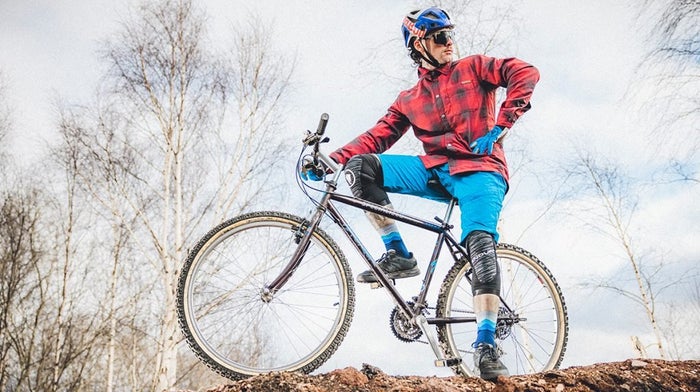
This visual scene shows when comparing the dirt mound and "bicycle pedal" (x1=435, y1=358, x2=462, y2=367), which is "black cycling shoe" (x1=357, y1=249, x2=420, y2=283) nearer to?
"bicycle pedal" (x1=435, y1=358, x2=462, y2=367)

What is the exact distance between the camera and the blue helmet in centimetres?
334

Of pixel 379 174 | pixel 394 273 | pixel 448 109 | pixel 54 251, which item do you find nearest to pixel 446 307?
pixel 394 273

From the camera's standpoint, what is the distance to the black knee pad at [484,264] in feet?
10.3

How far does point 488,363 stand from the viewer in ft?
9.67

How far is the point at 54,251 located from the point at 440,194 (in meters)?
11.4

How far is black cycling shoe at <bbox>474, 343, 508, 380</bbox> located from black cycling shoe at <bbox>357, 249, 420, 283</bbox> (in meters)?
0.60

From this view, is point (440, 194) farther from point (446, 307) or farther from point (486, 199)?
point (446, 307)

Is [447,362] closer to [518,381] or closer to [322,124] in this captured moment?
[518,381]

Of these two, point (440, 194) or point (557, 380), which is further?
point (440, 194)

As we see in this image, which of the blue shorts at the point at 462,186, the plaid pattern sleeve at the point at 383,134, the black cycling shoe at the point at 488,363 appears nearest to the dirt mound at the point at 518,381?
the black cycling shoe at the point at 488,363

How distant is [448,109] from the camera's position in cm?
337

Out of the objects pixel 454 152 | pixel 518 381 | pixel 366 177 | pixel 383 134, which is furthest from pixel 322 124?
pixel 518 381

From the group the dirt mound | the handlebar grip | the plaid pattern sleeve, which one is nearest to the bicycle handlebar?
the handlebar grip

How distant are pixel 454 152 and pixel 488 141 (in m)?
0.27
